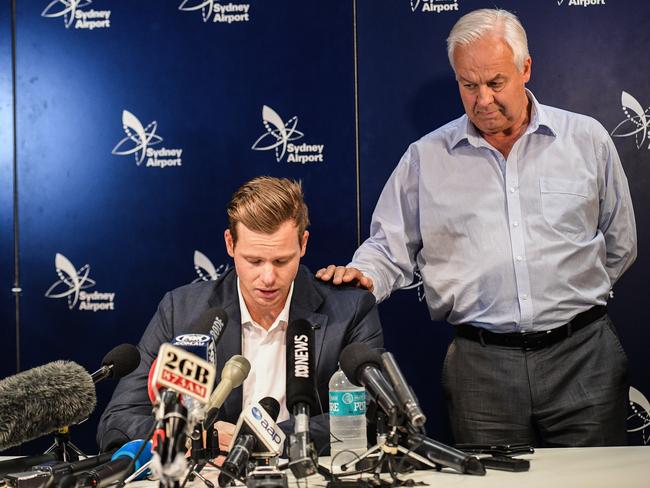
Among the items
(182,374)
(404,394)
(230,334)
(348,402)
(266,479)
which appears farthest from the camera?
(230,334)

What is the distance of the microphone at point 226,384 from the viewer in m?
1.92

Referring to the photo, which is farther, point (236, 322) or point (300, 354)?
point (236, 322)

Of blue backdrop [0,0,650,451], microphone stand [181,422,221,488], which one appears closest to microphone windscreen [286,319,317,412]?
microphone stand [181,422,221,488]

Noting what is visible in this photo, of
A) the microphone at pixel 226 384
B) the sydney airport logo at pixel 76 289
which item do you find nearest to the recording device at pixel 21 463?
the microphone at pixel 226 384

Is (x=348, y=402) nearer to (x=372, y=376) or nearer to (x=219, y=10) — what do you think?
(x=372, y=376)

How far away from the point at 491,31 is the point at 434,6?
103 cm

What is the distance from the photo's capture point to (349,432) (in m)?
2.63

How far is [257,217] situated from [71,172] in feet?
6.42

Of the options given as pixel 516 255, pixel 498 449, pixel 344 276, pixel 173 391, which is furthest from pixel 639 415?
pixel 173 391

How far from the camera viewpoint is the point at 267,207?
2.82 meters

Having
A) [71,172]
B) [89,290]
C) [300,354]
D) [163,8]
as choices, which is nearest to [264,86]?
[163,8]

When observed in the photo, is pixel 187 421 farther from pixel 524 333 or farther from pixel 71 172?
pixel 71 172

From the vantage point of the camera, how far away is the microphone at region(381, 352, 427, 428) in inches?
69.4

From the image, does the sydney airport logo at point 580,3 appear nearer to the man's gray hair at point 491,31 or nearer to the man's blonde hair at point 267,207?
the man's gray hair at point 491,31
